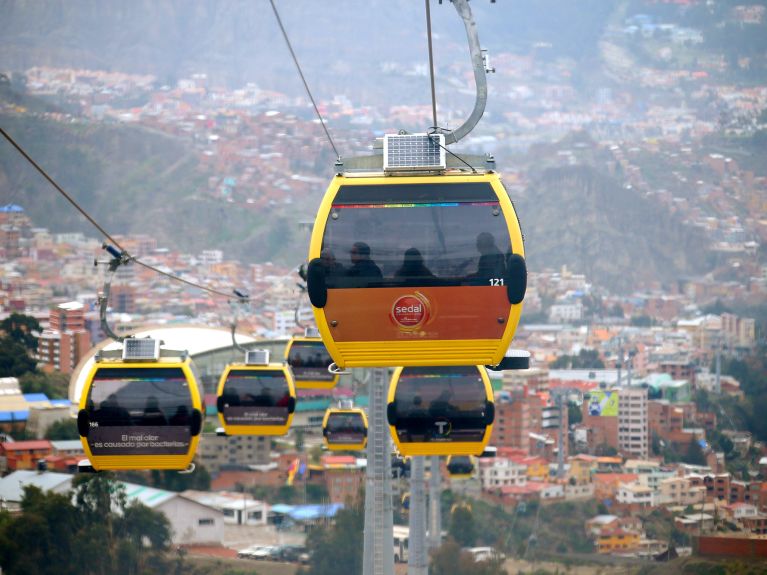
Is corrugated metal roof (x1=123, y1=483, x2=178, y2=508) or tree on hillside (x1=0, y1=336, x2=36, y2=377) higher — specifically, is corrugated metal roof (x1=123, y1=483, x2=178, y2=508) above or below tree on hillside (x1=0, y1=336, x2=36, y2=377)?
below

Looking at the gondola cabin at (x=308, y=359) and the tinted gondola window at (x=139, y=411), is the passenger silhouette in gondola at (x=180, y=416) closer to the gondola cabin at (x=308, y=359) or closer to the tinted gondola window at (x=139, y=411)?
the tinted gondola window at (x=139, y=411)

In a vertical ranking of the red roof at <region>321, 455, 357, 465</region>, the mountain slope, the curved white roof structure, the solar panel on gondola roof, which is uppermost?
the mountain slope

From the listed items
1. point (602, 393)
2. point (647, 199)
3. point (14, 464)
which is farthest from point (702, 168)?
point (14, 464)

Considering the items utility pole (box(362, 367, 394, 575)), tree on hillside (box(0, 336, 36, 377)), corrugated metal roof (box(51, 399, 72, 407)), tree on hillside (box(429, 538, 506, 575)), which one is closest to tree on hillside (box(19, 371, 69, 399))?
tree on hillside (box(0, 336, 36, 377))

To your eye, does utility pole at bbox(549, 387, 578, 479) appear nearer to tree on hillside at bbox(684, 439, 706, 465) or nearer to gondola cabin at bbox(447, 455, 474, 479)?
tree on hillside at bbox(684, 439, 706, 465)

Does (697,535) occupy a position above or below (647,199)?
below

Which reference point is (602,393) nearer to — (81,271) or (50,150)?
(81,271)

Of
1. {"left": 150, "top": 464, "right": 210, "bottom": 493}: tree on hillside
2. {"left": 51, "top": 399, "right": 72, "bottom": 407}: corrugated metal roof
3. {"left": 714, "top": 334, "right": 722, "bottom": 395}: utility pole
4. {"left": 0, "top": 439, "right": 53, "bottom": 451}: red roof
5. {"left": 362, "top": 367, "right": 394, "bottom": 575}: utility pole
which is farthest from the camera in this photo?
{"left": 714, "top": 334, "right": 722, "bottom": 395}: utility pole
